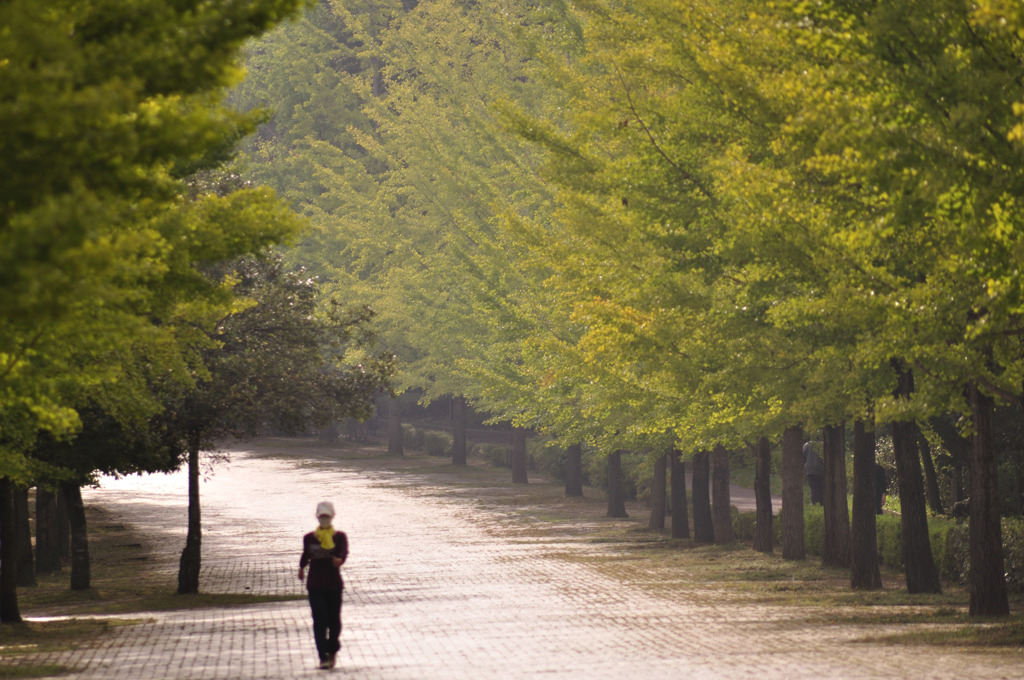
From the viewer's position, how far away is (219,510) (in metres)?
31.3

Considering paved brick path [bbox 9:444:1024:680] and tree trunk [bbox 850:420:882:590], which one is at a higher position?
tree trunk [bbox 850:420:882:590]

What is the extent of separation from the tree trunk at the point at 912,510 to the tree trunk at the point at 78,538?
39.2 feet

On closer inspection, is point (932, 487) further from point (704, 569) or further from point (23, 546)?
point (23, 546)

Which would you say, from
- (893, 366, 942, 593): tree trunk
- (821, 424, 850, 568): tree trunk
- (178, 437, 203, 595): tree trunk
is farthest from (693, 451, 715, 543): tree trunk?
(178, 437, 203, 595): tree trunk

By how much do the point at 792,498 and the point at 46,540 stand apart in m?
14.4

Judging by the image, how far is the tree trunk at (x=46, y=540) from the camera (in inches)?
917

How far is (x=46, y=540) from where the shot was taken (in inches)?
934

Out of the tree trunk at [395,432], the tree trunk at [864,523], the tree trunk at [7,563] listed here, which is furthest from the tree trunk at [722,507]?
the tree trunk at [395,432]

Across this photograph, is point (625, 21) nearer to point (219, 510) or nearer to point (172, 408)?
point (172, 408)

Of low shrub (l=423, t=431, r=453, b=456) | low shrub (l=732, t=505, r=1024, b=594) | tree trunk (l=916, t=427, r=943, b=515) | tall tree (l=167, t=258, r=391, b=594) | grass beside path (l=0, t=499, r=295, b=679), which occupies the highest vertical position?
tall tree (l=167, t=258, r=391, b=594)

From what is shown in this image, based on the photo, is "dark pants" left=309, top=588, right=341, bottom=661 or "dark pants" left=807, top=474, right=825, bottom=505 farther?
"dark pants" left=807, top=474, right=825, bottom=505

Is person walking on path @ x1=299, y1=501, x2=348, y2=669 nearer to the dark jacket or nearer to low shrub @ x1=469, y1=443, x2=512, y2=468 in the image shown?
the dark jacket

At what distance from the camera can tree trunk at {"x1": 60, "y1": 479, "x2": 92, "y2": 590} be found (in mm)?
18469

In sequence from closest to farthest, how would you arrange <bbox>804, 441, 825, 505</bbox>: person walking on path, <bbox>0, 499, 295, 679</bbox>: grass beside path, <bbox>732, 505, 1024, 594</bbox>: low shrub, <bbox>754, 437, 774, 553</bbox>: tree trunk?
<bbox>0, 499, 295, 679</bbox>: grass beside path, <bbox>732, 505, 1024, 594</bbox>: low shrub, <bbox>754, 437, 774, 553</bbox>: tree trunk, <bbox>804, 441, 825, 505</bbox>: person walking on path
